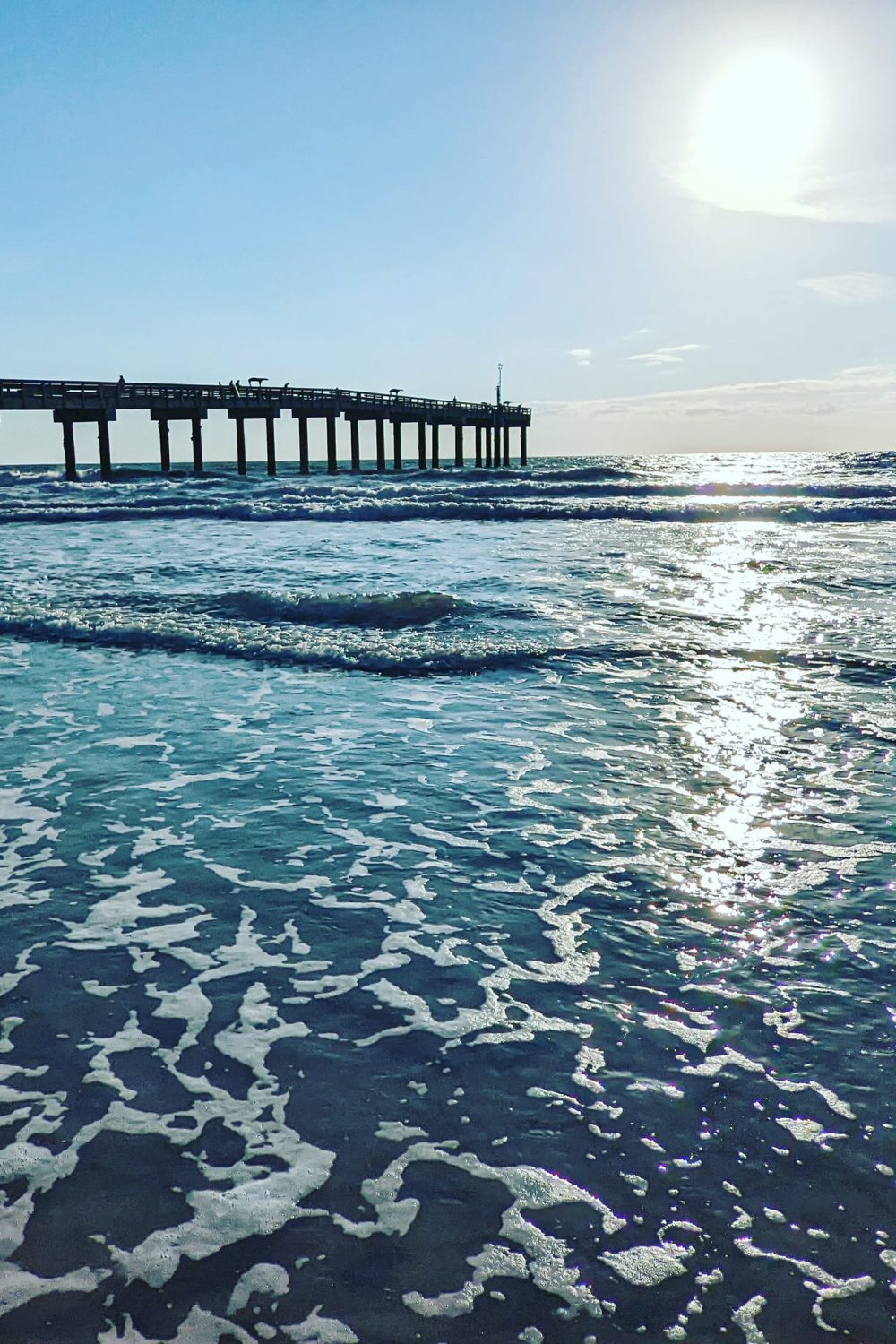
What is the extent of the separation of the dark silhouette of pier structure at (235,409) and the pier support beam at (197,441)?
5 cm

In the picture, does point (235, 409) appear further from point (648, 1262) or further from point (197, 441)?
point (648, 1262)

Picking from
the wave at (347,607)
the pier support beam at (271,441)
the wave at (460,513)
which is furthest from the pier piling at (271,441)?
the wave at (347,607)

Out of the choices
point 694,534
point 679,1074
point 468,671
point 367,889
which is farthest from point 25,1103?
point 694,534

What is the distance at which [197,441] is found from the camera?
47469mm

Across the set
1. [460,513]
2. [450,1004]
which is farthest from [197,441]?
[450,1004]

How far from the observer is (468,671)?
8758 mm

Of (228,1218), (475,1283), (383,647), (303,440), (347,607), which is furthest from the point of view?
(303,440)

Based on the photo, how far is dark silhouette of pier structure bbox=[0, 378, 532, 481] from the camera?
36531 millimetres

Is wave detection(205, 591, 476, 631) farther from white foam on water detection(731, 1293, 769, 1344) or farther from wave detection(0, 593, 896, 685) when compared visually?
white foam on water detection(731, 1293, 769, 1344)

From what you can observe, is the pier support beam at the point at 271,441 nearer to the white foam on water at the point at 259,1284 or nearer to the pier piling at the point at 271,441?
the pier piling at the point at 271,441

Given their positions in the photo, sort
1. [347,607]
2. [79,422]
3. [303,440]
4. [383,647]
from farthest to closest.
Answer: [303,440]
[79,422]
[347,607]
[383,647]

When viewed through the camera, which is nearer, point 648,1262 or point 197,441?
point 648,1262

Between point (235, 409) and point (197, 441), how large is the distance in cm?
272

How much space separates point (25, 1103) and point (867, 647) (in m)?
8.52
